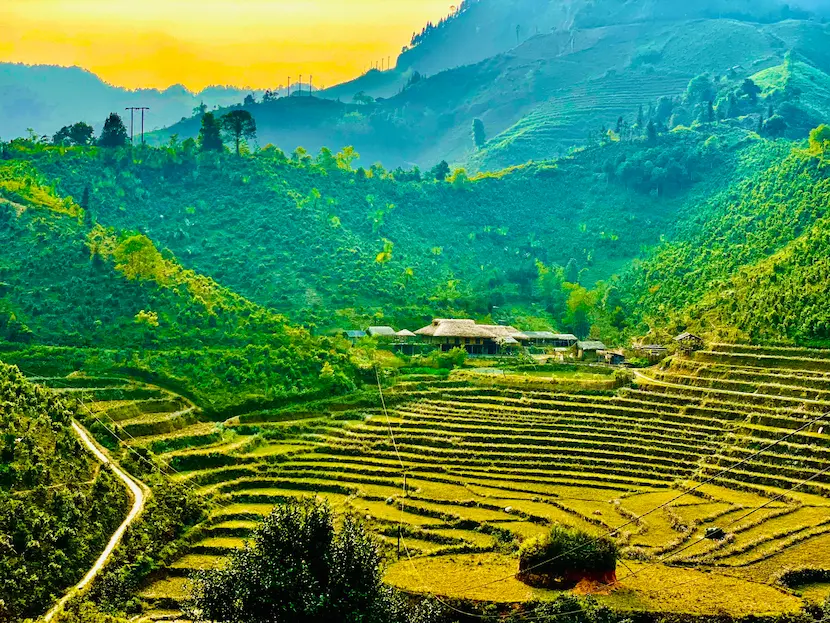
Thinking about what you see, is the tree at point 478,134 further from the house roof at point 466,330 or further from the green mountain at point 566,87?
the house roof at point 466,330

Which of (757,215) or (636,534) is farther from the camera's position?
(757,215)

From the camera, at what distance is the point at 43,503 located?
28.0 m

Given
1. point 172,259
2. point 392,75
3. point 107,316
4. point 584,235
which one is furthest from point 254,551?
point 392,75

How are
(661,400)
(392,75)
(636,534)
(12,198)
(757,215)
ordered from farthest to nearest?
1. (392,75)
2. (757,215)
3. (12,198)
4. (661,400)
5. (636,534)

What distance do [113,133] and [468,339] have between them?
2861 cm

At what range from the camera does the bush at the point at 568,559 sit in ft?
84.8

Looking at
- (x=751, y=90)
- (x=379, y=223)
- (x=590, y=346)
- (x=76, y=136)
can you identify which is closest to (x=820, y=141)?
(x=590, y=346)

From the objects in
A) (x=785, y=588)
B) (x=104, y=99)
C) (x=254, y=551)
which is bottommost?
(x=785, y=588)

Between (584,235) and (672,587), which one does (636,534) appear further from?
(584,235)

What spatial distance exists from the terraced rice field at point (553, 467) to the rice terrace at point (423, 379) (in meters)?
0.13

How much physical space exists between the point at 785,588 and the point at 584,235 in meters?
55.2

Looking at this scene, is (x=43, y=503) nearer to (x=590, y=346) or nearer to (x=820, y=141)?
(x=590, y=346)

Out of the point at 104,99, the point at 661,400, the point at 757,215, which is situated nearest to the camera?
the point at 661,400

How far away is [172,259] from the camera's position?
55781mm
